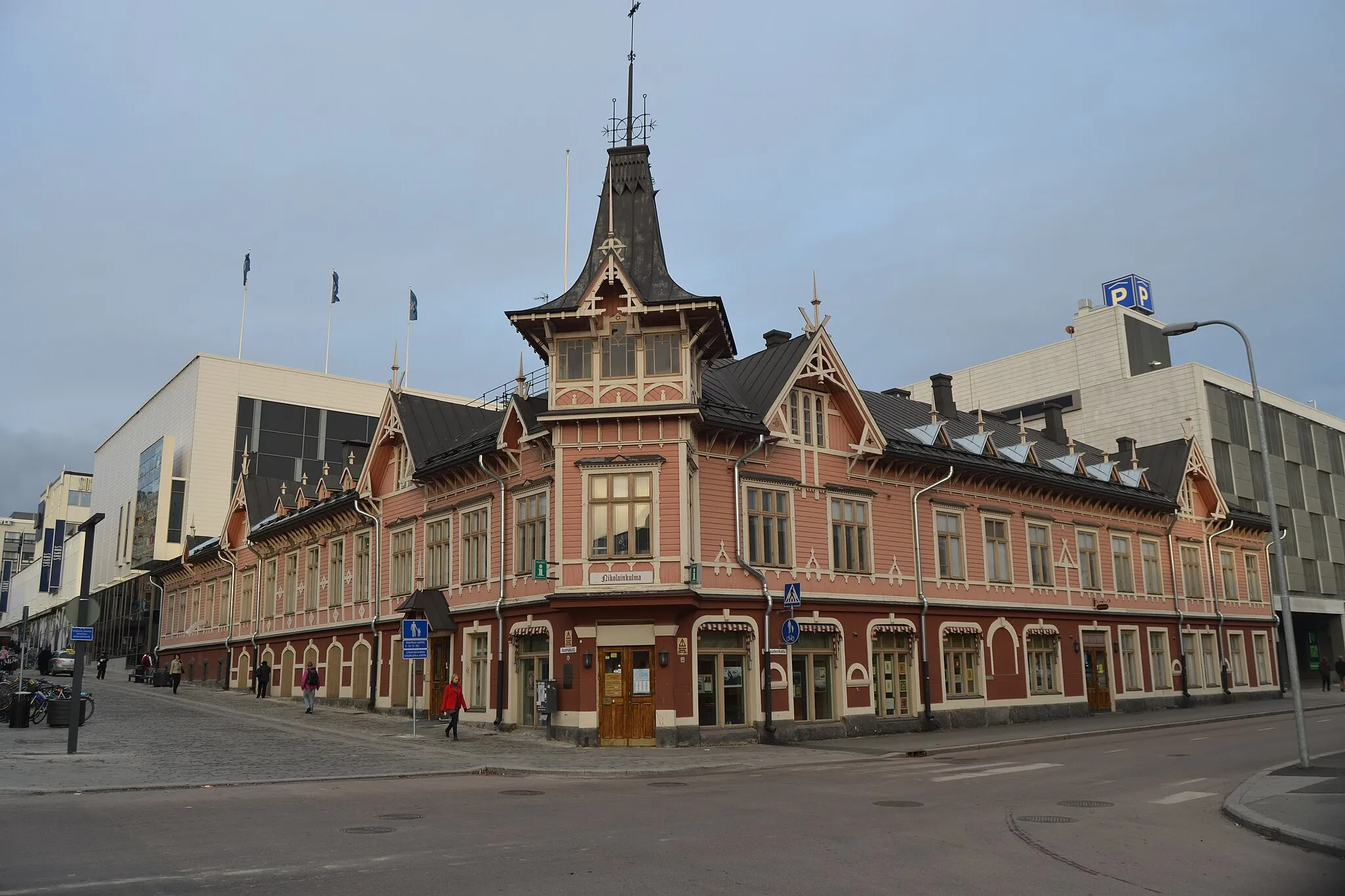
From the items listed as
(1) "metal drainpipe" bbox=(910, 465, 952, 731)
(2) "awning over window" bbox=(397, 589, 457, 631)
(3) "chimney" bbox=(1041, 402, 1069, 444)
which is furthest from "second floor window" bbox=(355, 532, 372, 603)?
(3) "chimney" bbox=(1041, 402, 1069, 444)

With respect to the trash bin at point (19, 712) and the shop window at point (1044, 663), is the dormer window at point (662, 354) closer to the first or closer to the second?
the trash bin at point (19, 712)

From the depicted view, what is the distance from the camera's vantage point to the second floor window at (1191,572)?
44.3 m

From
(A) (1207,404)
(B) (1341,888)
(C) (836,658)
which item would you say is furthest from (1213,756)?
(A) (1207,404)

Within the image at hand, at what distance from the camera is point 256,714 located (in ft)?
115

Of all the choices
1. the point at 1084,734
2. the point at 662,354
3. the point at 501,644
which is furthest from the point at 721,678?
the point at 1084,734

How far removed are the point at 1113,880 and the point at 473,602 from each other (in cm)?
2387

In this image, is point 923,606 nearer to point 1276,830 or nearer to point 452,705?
point 452,705

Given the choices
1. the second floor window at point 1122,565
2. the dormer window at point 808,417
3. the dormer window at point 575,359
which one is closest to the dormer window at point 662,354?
the dormer window at point 575,359

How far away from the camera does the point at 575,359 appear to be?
89.6ft

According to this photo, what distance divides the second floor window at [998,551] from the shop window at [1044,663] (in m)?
2.62

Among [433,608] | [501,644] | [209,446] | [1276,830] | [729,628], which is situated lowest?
[1276,830]

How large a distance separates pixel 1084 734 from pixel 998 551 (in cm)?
773

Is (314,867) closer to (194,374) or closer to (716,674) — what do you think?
(716,674)

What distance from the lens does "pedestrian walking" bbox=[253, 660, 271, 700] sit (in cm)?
4272
